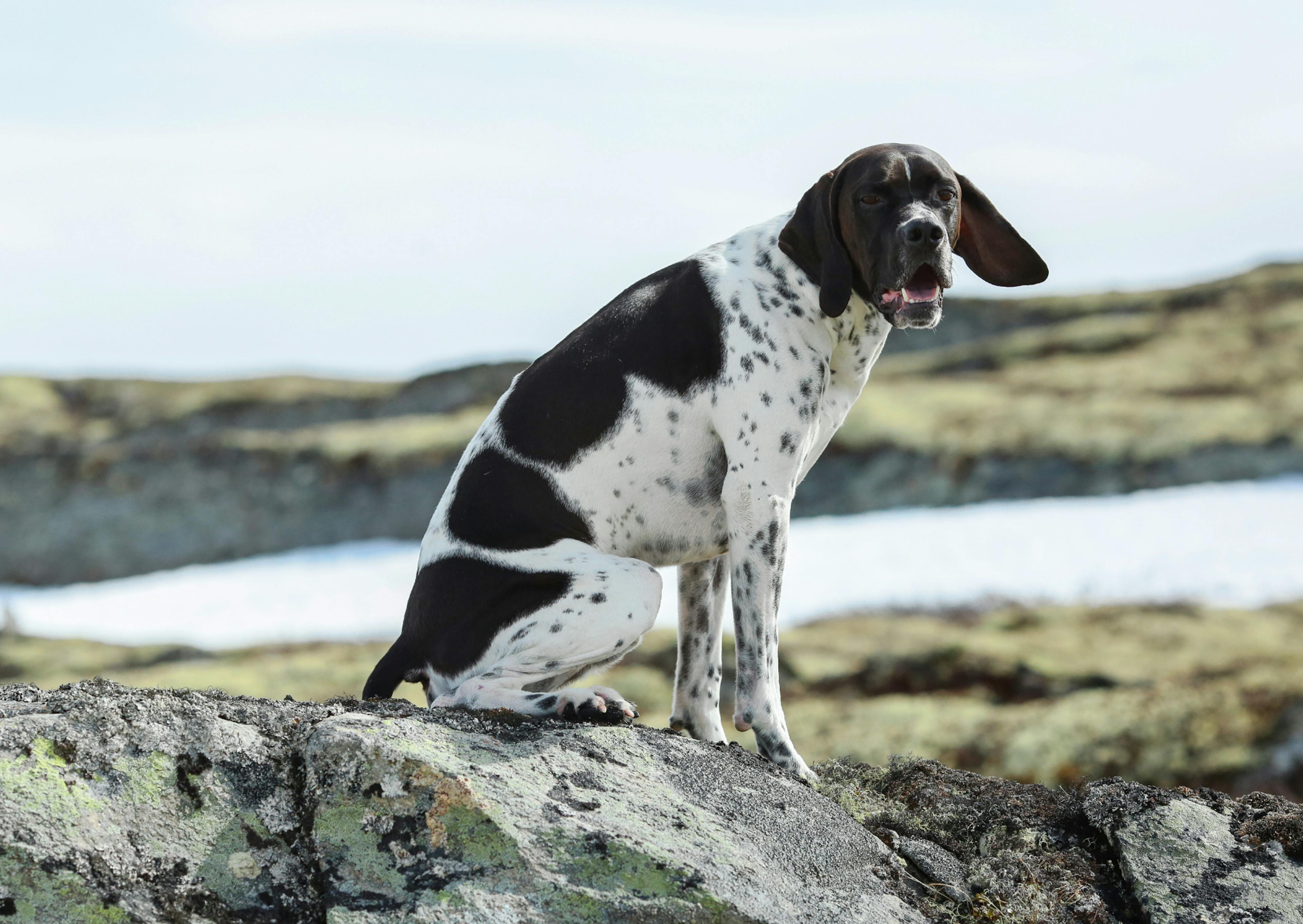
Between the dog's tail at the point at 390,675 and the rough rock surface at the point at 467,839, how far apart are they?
658mm

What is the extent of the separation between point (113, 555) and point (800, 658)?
2814 cm

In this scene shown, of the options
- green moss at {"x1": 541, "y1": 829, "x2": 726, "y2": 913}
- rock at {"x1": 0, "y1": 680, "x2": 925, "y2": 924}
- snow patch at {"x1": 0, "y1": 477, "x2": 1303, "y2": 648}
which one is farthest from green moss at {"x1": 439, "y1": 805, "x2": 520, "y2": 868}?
snow patch at {"x1": 0, "y1": 477, "x2": 1303, "y2": 648}

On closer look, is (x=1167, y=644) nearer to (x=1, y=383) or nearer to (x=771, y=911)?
(x=771, y=911)

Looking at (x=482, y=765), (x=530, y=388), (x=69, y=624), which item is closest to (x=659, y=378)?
(x=530, y=388)

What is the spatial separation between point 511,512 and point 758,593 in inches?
47.4

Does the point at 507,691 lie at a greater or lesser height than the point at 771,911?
greater

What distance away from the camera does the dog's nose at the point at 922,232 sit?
5637mm

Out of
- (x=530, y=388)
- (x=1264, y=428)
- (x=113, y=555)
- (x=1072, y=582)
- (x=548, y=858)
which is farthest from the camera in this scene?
(x=113, y=555)

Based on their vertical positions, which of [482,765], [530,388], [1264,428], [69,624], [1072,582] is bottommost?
[69,624]

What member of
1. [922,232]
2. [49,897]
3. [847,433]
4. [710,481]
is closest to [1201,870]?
[710,481]

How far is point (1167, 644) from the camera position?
19.6 metres

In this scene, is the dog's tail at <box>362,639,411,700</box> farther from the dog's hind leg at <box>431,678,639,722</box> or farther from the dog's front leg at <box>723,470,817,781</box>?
the dog's front leg at <box>723,470,817,781</box>

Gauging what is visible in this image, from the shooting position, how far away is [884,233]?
19.0ft

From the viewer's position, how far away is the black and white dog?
18.9 ft
